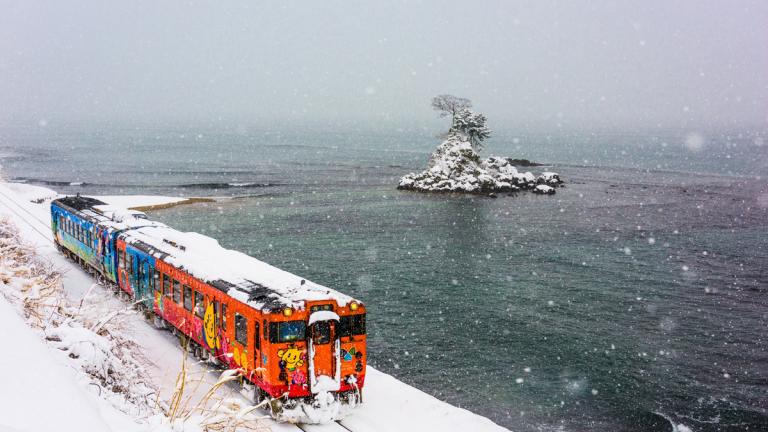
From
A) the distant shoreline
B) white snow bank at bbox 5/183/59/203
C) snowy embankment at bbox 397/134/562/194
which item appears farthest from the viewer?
snowy embankment at bbox 397/134/562/194

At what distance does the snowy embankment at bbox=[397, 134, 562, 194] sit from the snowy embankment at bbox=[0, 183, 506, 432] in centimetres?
5966

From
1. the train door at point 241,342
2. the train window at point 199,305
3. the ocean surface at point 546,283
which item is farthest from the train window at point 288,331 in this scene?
the ocean surface at point 546,283

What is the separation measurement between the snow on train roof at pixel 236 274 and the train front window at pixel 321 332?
58 centimetres

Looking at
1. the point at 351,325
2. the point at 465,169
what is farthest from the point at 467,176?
the point at 351,325

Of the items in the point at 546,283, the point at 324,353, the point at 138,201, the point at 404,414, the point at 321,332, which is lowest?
the point at 546,283

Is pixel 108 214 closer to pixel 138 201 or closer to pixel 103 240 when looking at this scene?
pixel 103 240

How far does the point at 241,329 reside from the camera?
15664 millimetres

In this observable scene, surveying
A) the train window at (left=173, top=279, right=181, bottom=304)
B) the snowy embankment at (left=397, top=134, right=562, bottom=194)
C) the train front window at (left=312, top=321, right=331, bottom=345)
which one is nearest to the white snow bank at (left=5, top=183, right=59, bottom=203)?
the snowy embankment at (left=397, top=134, right=562, bottom=194)

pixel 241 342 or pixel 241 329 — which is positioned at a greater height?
pixel 241 329

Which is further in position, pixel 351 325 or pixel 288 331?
pixel 351 325

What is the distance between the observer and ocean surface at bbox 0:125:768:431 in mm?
23203

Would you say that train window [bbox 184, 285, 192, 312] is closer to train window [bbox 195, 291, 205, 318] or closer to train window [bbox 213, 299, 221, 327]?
train window [bbox 195, 291, 205, 318]

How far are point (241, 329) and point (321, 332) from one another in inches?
81.9

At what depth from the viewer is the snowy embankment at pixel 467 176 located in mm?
79562
